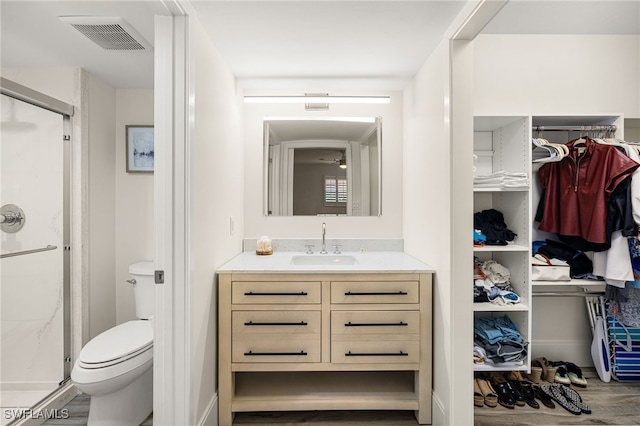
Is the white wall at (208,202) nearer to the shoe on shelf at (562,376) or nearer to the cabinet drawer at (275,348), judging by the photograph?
the cabinet drawer at (275,348)

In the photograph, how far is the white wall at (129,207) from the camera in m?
2.72

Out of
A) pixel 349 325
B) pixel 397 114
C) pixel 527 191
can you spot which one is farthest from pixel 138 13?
pixel 527 191

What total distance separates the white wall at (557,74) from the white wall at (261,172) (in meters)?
0.67

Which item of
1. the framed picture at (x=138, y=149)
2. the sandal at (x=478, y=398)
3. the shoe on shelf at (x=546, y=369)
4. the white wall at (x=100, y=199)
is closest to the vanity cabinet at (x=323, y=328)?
the sandal at (x=478, y=398)

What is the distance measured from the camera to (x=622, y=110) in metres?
2.46

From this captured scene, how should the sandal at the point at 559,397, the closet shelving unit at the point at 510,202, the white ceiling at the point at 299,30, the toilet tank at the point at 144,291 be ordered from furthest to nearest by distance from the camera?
the toilet tank at the point at 144,291 → the closet shelving unit at the point at 510,202 → the sandal at the point at 559,397 → the white ceiling at the point at 299,30

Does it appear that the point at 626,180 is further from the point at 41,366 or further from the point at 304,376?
the point at 41,366

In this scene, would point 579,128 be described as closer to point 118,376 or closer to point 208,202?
point 208,202

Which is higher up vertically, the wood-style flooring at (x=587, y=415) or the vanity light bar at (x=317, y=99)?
the vanity light bar at (x=317, y=99)

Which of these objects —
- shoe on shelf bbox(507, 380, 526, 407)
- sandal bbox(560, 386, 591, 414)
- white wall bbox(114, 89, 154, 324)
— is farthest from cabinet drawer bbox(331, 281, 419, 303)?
white wall bbox(114, 89, 154, 324)

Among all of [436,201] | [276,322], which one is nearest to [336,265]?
[276,322]

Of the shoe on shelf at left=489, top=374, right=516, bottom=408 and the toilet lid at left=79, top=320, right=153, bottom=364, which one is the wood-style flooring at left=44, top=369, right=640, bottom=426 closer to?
the shoe on shelf at left=489, top=374, right=516, bottom=408

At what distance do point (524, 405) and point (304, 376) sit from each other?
1.41m

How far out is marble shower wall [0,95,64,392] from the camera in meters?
2.08
